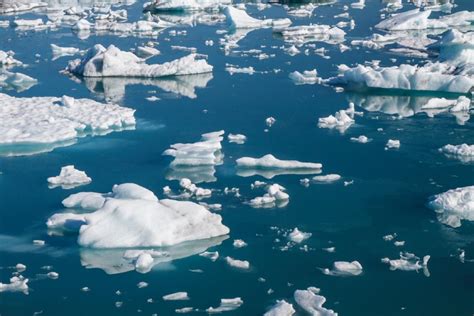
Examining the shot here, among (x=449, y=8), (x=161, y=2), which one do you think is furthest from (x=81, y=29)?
(x=449, y=8)

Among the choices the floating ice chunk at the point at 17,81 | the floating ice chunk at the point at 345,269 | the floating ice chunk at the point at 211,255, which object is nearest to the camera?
the floating ice chunk at the point at 345,269

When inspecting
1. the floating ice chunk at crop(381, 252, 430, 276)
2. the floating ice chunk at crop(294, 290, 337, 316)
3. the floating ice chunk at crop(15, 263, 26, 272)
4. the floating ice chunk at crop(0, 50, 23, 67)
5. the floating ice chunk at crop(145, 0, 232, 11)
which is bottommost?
the floating ice chunk at crop(145, 0, 232, 11)

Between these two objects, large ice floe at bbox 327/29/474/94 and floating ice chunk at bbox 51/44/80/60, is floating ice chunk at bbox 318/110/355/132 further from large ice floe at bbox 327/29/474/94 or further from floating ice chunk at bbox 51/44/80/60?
floating ice chunk at bbox 51/44/80/60

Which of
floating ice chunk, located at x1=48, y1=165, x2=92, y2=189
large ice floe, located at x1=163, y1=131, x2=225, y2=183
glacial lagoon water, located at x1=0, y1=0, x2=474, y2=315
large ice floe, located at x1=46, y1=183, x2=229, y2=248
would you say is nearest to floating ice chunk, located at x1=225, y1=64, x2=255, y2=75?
glacial lagoon water, located at x1=0, y1=0, x2=474, y2=315

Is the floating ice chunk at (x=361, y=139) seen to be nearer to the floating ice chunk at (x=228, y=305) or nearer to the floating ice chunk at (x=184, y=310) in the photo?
the floating ice chunk at (x=228, y=305)

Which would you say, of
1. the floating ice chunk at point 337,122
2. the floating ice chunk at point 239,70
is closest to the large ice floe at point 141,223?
the floating ice chunk at point 337,122

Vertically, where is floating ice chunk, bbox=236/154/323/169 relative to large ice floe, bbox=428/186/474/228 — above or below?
below

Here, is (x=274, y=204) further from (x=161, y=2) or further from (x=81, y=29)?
(x=161, y=2)
